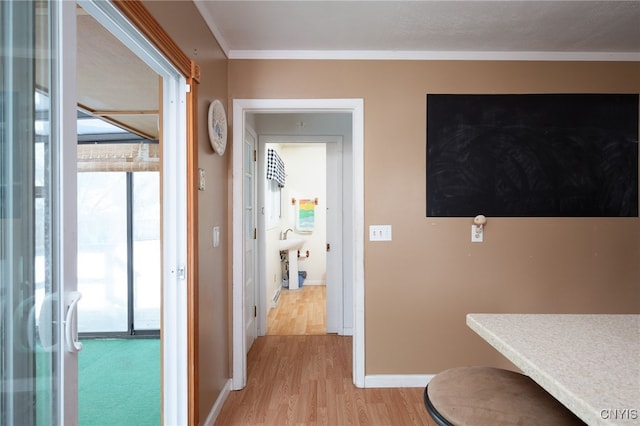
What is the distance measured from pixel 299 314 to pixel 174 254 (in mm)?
2693

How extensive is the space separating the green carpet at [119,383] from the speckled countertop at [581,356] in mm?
2093

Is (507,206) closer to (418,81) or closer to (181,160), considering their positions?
(418,81)

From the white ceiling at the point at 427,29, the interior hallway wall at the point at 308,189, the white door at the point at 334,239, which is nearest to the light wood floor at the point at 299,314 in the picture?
the white door at the point at 334,239

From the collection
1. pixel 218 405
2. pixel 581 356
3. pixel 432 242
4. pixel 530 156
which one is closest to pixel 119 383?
pixel 218 405

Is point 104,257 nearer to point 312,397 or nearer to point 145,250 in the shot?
point 145,250

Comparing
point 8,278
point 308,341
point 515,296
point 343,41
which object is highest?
point 343,41

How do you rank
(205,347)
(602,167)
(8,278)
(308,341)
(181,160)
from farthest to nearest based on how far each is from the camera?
(308,341) < (602,167) < (205,347) < (181,160) < (8,278)

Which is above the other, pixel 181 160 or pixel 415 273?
pixel 181 160

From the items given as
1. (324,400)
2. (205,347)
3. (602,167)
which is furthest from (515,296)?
(205,347)

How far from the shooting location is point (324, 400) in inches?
85.6

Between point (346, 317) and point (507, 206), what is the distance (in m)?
1.86

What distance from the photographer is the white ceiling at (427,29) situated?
1.83 m

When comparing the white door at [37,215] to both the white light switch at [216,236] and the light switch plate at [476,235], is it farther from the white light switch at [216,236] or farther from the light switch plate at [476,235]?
the light switch plate at [476,235]

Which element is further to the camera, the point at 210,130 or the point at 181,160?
the point at 210,130
